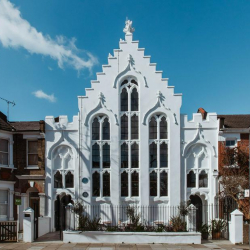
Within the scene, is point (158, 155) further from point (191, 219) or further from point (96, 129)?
point (191, 219)

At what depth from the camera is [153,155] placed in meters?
23.2

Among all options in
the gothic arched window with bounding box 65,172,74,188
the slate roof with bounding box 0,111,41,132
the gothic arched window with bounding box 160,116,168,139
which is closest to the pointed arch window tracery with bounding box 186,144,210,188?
the gothic arched window with bounding box 160,116,168,139

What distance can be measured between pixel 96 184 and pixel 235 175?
362 inches

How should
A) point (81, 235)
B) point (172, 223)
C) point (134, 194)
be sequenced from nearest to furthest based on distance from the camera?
point (81, 235) < point (172, 223) < point (134, 194)

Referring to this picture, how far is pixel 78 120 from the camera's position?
23359 millimetres

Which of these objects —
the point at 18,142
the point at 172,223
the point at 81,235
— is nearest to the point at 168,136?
the point at 172,223

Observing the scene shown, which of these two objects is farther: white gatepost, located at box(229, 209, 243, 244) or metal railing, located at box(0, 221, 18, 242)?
metal railing, located at box(0, 221, 18, 242)

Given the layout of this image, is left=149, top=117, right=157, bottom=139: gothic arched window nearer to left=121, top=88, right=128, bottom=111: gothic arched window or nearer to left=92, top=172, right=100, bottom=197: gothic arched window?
left=121, top=88, right=128, bottom=111: gothic arched window

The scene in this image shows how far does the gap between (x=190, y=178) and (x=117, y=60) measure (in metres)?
9.65

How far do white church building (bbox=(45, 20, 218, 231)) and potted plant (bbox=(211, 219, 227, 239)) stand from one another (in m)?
2.20

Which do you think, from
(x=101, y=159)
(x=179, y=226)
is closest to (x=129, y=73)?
(x=101, y=159)

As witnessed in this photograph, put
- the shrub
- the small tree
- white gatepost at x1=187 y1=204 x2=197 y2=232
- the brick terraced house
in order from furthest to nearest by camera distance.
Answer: the brick terraced house, the small tree, white gatepost at x1=187 y1=204 x2=197 y2=232, the shrub

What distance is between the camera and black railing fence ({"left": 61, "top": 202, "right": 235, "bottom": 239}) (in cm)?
1997

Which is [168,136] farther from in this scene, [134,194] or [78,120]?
[78,120]
